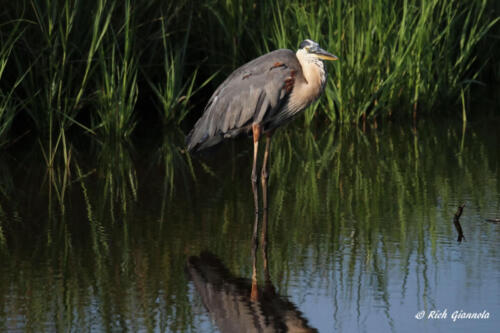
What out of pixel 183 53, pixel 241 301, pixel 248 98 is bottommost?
pixel 241 301

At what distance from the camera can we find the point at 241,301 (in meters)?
5.01

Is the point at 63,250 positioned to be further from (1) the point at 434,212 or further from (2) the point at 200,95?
(2) the point at 200,95

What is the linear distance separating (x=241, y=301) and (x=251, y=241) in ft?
3.84

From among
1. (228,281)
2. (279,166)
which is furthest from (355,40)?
(228,281)

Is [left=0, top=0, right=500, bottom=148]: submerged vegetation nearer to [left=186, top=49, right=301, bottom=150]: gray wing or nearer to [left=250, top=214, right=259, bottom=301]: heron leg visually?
[left=186, top=49, right=301, bottom=150]: gray wing

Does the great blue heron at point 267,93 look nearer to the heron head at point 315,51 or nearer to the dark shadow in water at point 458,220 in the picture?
the heron head at point 315,51

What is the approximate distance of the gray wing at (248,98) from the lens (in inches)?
285

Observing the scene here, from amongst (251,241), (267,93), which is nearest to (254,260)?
(251,241)

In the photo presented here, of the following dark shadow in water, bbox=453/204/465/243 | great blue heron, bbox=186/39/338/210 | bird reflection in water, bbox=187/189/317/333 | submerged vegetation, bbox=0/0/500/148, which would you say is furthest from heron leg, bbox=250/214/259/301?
submerged vegetation, bbox=0/0/500/148

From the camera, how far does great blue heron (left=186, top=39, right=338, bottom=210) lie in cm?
723

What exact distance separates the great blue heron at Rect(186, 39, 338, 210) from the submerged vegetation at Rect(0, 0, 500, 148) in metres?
1.90

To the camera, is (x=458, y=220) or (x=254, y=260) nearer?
(x=254, y=260)

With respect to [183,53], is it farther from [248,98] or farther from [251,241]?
[251,241]

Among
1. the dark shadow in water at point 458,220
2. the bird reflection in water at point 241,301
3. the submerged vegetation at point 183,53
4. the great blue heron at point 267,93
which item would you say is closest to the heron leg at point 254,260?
the bird reflection in water at point 241,301
